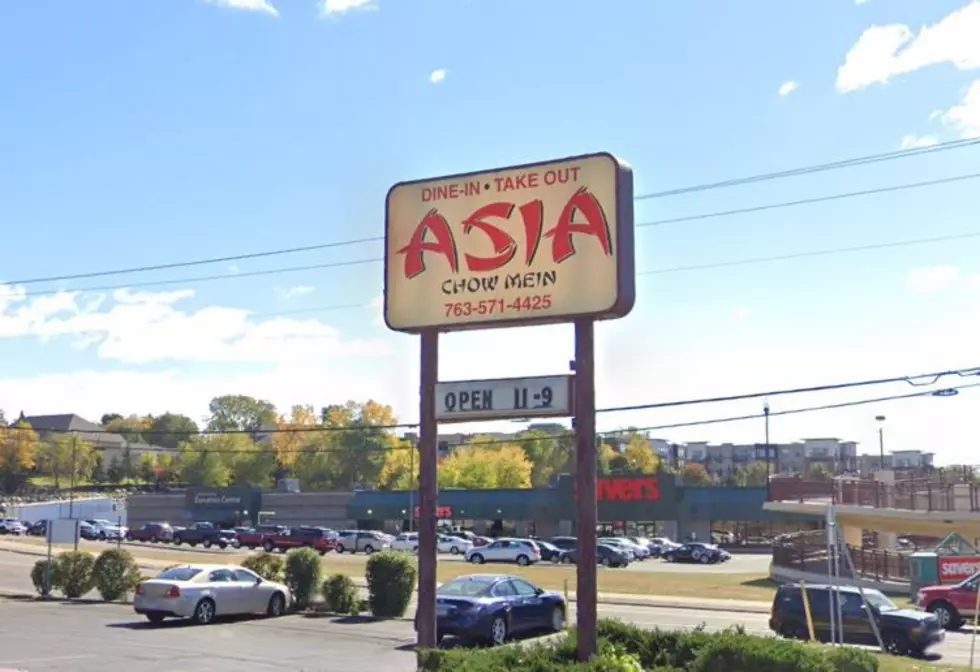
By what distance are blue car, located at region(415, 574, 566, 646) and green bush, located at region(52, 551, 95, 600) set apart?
1451cm

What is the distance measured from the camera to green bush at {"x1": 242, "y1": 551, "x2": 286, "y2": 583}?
91.5 ft

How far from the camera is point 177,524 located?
102062 mm

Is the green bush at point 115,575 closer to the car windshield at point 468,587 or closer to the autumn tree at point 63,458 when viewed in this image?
the car windshield at point 468,587

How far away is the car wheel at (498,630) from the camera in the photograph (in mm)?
20000

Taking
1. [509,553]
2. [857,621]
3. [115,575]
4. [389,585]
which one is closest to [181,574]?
[389,585]

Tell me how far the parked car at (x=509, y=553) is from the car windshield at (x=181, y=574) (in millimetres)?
35931

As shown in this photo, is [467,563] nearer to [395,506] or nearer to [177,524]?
[395,506]

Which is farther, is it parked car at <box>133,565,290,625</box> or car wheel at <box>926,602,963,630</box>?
car wheel at <box>926,602,963,630</box>

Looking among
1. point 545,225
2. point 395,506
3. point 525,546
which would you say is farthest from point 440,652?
point 395,506

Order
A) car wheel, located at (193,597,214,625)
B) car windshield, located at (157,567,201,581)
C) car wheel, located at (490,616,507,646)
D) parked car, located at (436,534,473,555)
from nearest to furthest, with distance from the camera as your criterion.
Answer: car wheel, located at (490,616,507,646), car wheel, located at (193,597,214,625), car windshield, located at (157,567,201,581), parked car, located at (436,534,473,555)

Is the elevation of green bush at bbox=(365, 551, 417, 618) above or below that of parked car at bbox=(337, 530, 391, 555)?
above

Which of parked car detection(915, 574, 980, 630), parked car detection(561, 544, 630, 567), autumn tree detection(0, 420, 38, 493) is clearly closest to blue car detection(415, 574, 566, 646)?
parked car detection(915, 574, 980, 630)

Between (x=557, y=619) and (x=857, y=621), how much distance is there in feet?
21.0

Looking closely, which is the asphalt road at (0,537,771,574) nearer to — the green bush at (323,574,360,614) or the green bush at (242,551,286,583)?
the green bush at (242,551,286,583)
